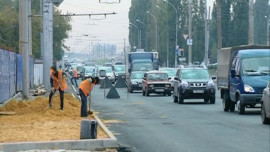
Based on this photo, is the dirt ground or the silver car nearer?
the dirt ground

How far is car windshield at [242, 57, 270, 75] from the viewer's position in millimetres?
26547

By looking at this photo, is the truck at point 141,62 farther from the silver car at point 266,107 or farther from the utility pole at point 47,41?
the silver car at point 266,107

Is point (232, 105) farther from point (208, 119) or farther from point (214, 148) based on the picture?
point (214, 148)

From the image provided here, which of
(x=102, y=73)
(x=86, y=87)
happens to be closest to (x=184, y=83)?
(x=86, y=87)

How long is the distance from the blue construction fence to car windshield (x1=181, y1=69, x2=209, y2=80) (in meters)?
8.00

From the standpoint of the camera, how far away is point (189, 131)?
1973 cm

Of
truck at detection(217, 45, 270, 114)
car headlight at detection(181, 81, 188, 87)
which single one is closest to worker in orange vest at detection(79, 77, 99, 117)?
truck at detection(217, 45, 270, 114)

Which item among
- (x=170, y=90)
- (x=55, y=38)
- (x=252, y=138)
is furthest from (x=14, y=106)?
(x=55, y=38)

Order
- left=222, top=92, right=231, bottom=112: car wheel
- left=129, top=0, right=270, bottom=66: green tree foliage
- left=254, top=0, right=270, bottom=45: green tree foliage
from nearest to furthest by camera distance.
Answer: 1. left=222, top=92, right=231, bottom=112: car wheel
2. left=129, top=0, right=270, bottom=66: green tree foliage
3. left=254, top=0, right=270, bottom=45: green tree foliage

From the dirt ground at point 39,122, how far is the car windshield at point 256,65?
5740mm

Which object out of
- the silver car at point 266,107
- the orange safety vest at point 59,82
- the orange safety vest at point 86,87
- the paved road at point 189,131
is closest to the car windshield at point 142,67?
the paved road at point 189,131

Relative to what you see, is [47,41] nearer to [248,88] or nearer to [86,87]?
[86,87]

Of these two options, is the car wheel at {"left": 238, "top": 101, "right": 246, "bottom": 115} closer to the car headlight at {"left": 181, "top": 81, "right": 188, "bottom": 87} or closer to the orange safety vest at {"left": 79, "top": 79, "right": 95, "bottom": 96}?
the orange safety vest at {"left": 79, "top": 79, "right": 95, "bottom": 96}

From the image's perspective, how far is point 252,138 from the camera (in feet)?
57.1
